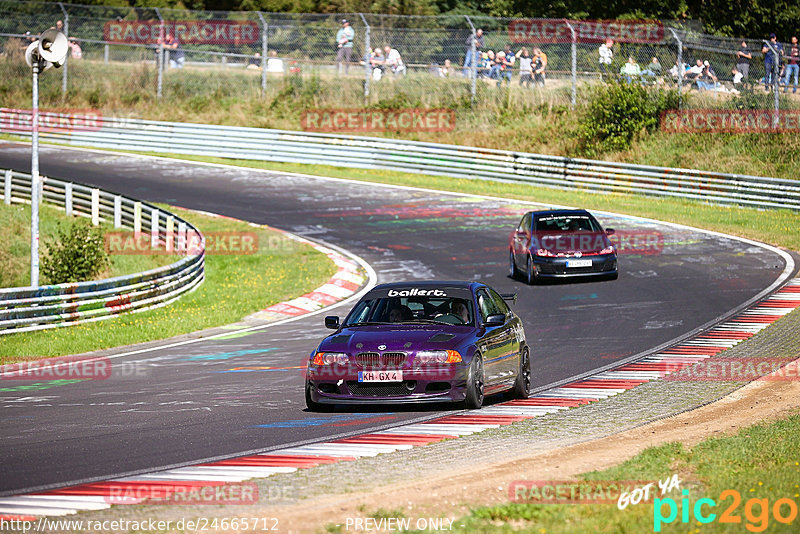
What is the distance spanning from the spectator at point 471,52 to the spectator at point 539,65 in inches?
79.2

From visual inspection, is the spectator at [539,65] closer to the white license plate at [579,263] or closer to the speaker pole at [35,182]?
the white license plate at [579,263]

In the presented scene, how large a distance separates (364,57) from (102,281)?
2396cm

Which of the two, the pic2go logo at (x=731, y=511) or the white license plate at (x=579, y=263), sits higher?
the pic2go logo at (x=731, y=511)

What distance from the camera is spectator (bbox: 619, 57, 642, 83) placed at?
3875cm

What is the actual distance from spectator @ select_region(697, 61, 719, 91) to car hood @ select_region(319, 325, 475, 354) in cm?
2653

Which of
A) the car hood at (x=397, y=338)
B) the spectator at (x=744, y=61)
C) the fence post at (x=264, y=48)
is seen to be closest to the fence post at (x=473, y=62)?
the fence post at (x=264, y=48)

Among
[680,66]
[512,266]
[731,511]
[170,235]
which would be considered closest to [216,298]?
[170,235]

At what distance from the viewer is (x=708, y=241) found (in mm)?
27219

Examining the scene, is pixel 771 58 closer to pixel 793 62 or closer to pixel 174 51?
pixel 793 62

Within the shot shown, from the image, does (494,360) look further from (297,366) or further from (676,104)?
(676,104)

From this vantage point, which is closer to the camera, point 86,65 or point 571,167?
point 571,167

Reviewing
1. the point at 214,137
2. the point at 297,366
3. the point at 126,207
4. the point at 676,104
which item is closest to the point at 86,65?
the point at 214,137

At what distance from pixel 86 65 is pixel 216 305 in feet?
91.6

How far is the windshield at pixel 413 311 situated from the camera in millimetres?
12039
